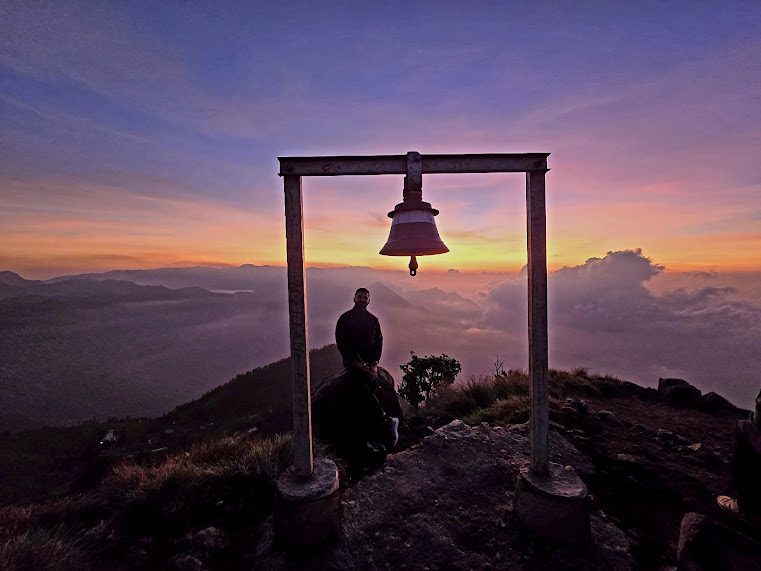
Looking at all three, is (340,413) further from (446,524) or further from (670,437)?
(670,437)

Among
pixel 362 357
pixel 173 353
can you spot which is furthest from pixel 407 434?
pixel 173 353

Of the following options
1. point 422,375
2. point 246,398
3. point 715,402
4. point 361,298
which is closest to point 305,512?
point 361,298

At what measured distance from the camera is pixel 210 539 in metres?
3.09

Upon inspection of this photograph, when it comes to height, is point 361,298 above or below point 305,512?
above

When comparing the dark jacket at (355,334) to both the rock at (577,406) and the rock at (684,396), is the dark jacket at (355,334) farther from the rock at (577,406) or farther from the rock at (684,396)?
the rock at (684,396)

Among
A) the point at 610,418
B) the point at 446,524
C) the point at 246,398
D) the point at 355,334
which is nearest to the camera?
the point at 446,524

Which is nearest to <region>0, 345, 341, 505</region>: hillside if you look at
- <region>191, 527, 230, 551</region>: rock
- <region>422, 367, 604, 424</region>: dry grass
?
<region>422, 367, 604, 424</region>: dry grass

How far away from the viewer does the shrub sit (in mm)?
10031

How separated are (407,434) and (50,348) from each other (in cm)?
12657

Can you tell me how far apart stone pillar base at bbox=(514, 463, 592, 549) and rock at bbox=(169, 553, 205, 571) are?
2.94 m

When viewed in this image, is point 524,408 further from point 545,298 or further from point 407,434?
point 545,298

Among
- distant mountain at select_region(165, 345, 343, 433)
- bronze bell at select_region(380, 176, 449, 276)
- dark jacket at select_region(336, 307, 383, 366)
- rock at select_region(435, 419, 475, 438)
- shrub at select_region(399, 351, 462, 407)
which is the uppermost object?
bronze bell at select_region(380, 176, 449, 276)

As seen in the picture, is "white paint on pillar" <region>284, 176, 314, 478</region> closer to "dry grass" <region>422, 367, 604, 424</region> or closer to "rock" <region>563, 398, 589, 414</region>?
"dry grass" <region>422, 367, 604, 424</region>

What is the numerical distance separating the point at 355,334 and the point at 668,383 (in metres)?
8.41
